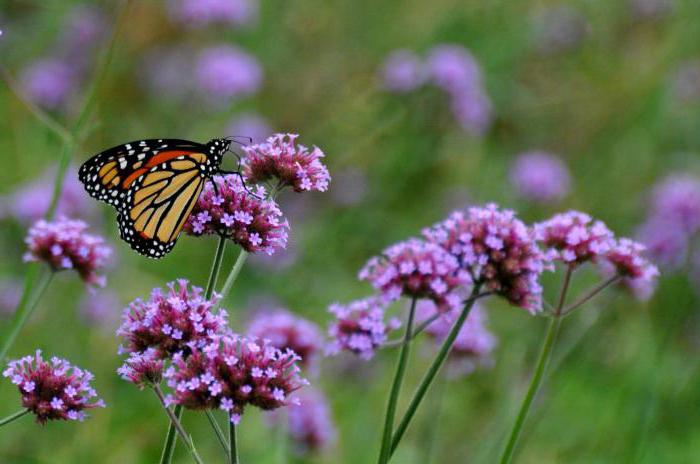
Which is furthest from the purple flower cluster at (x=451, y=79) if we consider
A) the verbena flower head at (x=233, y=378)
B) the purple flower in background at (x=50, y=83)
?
the verbena flower head at (x=233, y=378)

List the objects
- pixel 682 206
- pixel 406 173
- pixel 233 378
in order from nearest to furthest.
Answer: pixel 233 378 → pixel 682 206 → pixel 406 173

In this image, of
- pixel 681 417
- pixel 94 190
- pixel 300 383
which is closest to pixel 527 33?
pixel 681 417

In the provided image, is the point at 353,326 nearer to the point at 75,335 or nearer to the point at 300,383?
the point at 300,383

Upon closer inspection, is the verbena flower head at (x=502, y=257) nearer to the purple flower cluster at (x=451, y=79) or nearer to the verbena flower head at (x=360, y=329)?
the verbena flower head at (x=360, y=329)

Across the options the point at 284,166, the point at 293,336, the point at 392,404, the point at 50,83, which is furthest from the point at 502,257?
the point at 50,83

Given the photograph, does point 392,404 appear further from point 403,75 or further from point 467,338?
point 403,75

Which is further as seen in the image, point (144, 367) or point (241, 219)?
point (241, 219)
